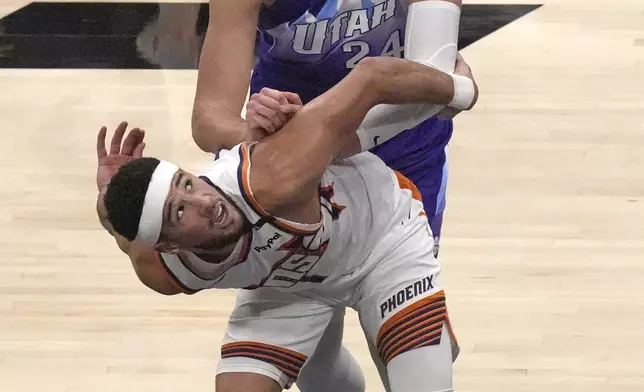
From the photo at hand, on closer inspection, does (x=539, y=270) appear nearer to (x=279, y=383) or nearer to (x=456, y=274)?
(x=456, y=274)

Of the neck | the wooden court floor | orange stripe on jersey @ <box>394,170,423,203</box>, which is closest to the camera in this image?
the neck

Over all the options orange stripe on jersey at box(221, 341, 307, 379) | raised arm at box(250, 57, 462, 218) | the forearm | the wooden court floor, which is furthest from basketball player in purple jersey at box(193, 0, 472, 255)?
the wooden court floor

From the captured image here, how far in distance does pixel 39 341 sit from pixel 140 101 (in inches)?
70.1

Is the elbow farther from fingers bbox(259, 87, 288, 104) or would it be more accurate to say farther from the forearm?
fingers bbox(259, 87, 288, 104)

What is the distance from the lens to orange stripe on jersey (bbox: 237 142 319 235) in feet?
5.42

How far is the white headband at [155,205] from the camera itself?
61.9 inches

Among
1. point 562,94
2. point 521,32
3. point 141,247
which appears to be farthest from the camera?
point 521,32

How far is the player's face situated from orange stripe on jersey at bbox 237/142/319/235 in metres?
0.03

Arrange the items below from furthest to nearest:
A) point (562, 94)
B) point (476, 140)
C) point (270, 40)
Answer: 1. point (562, 94)
2. point (476, 140)
3. point (270, 40)

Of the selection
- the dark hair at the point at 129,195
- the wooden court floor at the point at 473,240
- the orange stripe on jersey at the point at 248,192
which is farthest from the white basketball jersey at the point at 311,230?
the wooden court floor at the point at 473,240

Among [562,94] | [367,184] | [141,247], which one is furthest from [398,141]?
[562,94]

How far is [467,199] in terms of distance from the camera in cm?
363

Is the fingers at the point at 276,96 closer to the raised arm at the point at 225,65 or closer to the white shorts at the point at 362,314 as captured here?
the raised arm at the point at 225,65

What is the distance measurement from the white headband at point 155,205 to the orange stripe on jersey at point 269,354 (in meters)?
0.37
